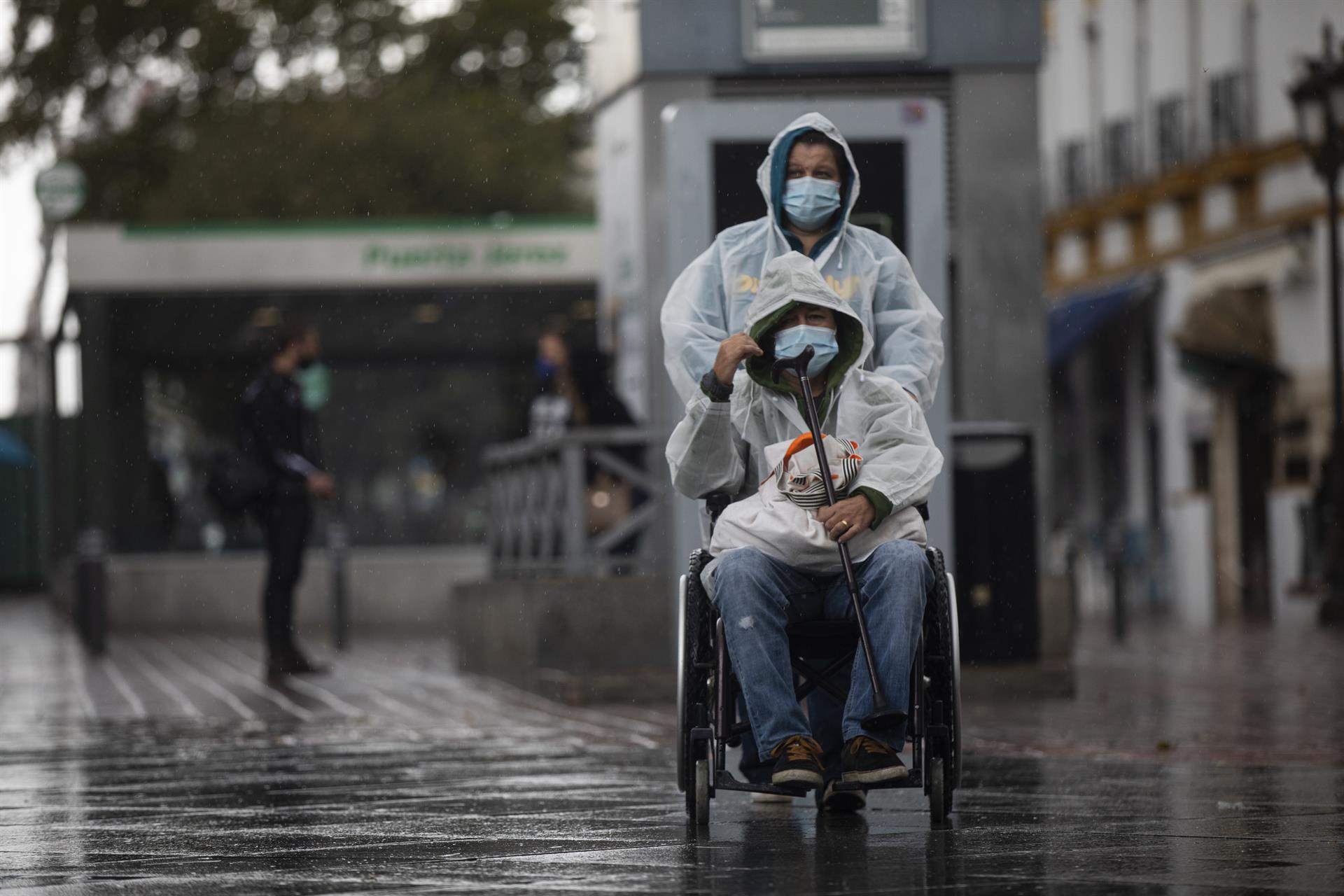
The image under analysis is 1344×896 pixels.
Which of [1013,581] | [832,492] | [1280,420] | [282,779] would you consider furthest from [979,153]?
[1280,420]

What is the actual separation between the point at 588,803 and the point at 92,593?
1175 centimetres

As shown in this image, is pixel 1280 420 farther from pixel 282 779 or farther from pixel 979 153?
pixel 282 779

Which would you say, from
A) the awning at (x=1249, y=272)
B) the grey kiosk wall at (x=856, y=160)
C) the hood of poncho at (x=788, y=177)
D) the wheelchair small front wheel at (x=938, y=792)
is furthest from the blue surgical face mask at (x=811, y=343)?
the awning at (x=1249, y=272)

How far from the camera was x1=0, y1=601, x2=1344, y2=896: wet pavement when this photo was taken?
17.9 feet

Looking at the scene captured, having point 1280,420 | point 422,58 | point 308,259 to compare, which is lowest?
point 1280,420

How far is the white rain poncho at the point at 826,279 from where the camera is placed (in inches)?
265

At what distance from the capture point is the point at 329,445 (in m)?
25.9

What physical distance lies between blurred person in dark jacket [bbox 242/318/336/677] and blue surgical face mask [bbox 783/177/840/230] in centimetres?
764

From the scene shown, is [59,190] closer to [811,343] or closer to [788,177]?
[788,177]

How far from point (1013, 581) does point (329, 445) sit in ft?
49.4

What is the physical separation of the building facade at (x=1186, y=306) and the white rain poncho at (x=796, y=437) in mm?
16460

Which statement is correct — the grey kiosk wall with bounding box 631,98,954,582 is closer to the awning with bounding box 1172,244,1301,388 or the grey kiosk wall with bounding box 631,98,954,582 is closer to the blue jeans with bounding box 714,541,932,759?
the blue jeans with bounding box 714,541,932,759

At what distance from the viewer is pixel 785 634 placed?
6285 millimetres

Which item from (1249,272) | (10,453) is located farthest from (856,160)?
(10,453)
